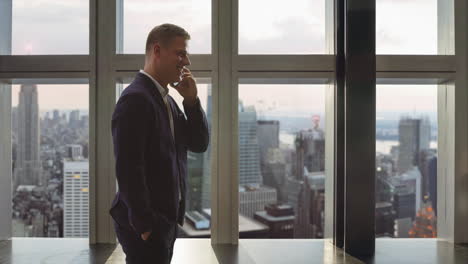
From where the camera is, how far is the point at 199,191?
3.13m

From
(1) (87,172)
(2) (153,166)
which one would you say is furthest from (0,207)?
(2) (153,166)

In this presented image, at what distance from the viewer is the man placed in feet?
5.09

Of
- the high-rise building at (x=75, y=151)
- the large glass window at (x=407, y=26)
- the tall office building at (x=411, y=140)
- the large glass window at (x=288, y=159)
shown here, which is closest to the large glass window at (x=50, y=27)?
the high-rise building at (x=75, y=151)

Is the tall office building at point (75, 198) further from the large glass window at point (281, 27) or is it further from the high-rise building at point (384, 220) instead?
the high-rise building at point (384, 220)

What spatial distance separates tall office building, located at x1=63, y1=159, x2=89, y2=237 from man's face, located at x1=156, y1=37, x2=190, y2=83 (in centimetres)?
167

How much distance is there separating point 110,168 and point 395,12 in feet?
8.44

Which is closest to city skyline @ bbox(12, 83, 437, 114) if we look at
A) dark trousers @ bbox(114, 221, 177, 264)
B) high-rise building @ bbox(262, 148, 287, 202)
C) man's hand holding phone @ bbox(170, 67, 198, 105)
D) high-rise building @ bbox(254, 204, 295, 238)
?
high-rise building @ bbox(262, 148, 287, 202)

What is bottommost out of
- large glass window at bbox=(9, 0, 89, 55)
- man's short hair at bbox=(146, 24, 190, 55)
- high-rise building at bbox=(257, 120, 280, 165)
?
high-rise building at bbox=(257, 120, 280, 165)

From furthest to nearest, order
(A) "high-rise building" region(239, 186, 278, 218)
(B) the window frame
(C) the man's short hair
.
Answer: (A) "high-rise building" region(239, 186, 278, 218)
(B) the window frame
(C) the man's short hair

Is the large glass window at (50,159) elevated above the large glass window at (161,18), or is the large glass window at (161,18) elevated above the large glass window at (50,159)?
the large glass window at (161,18)

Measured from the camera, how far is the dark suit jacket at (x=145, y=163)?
154 cm

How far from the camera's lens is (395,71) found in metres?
3.00

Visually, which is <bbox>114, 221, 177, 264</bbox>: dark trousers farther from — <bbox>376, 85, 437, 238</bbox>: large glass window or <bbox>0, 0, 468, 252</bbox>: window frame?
<bbox>376, 85, 437, 238</bbox>: large glass window

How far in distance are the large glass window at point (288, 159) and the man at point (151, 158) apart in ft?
4.45
